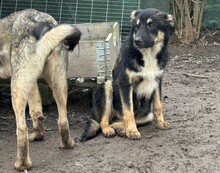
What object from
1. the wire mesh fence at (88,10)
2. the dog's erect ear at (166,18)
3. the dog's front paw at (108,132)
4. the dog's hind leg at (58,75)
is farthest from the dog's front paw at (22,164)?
the wire mesh fence at (88,10)

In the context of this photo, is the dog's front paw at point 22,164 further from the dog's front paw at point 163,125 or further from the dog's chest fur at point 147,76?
the dog's front paw at point 163,125

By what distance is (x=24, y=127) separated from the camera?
16.5 feet

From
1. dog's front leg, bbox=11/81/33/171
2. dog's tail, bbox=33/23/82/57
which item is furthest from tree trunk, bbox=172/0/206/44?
dog's front leg, bbox=11/81/33/171

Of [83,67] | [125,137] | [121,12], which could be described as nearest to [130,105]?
[125,137]

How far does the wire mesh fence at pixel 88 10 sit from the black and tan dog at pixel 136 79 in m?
3.19

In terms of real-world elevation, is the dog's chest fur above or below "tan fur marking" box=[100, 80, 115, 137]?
above

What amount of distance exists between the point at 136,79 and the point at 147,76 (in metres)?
0.13

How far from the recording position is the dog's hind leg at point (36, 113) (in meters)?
5.96

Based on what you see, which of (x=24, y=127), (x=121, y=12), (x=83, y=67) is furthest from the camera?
(x=121, y=12)

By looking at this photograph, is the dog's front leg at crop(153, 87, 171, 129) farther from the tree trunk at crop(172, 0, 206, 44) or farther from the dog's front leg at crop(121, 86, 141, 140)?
the tree trunk at crop(172, 0, 206, 44)

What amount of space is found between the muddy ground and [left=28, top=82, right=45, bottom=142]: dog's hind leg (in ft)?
0.31

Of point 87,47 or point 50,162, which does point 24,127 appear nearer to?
point 50,162

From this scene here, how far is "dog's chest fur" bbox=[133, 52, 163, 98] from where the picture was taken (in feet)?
19.9

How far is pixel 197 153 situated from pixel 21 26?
227 centimetres
